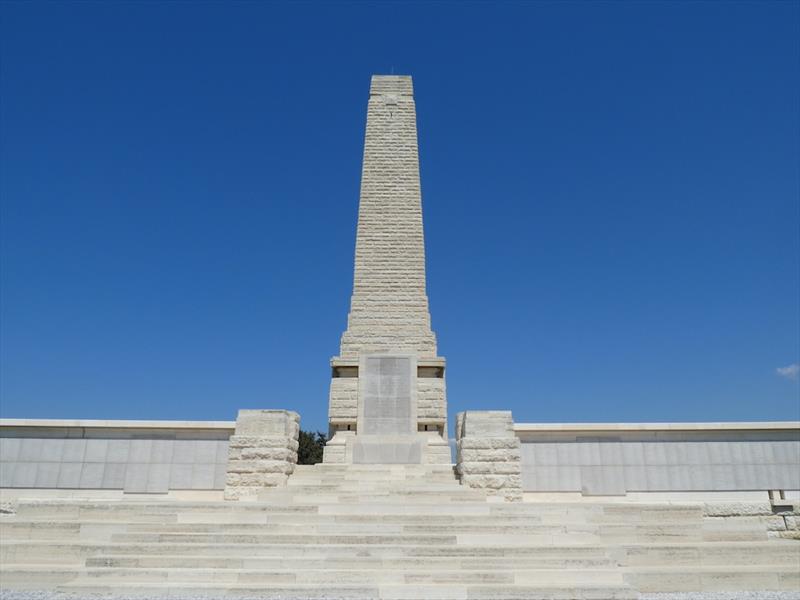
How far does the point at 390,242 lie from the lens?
52.9 feet

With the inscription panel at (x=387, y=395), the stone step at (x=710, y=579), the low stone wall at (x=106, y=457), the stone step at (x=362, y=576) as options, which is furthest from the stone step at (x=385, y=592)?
the inscription panel at (x=387, y=395)

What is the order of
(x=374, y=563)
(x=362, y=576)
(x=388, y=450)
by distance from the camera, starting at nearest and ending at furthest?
(x=362, y=576)
(x=374, y=563)
(x=388, y=450)

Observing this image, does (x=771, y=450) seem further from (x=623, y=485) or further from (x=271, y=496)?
(x=271, y=496)

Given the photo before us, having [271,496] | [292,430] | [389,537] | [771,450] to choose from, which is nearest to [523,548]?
[389,537]

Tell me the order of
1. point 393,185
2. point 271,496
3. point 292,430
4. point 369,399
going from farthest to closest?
point 393,185 → point 369,399 → point 292,430 → point 271,496

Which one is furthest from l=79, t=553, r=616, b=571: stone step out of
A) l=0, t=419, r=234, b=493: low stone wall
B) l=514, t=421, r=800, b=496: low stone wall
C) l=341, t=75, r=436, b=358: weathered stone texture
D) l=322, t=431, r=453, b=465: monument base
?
l=341, t=75, r=436, b=358: weathered stone texture

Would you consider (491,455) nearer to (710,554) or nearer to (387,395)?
(387,395)

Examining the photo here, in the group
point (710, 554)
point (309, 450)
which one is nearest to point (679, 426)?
point (710, 554)

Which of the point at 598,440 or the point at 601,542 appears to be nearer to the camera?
the point at 601,542

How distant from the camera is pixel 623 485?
1041 centimetres

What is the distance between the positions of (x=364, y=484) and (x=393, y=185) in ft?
30.8

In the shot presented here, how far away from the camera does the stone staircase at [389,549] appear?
6.82m

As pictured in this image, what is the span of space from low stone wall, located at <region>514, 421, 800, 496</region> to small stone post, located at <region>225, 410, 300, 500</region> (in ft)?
15.5

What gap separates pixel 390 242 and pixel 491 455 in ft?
24.8
